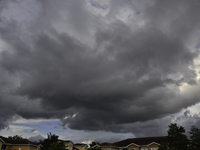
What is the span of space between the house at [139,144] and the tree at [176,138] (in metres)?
21.8

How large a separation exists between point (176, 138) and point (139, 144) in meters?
29.0

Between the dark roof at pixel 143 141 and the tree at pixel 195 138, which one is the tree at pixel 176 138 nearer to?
the tree at pixel 195 138

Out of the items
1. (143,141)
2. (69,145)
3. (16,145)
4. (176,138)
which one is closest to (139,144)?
(143,141)

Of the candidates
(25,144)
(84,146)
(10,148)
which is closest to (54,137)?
(25,144)

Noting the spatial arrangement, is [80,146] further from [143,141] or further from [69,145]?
[143,141]

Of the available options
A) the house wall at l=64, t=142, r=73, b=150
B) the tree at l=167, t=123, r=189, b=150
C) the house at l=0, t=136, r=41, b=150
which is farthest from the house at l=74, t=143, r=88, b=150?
the tree at l=167, t=123, r=189, b=150

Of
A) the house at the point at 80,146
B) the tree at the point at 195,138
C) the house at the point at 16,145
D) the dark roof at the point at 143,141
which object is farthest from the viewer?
the house at the point at 80,146

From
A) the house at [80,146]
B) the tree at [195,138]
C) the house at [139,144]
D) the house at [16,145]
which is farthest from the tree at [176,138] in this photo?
the house at [80,146]

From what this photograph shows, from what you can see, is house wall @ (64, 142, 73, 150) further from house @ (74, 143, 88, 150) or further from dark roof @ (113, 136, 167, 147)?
dark roof @ (113, 136, 167, 147)

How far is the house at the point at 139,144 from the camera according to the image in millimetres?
68875

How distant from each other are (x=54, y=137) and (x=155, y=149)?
137ft

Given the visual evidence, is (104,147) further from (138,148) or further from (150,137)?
(150,137)

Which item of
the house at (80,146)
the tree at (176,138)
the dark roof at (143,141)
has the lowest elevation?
the house at (80,146)

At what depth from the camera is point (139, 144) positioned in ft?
240
